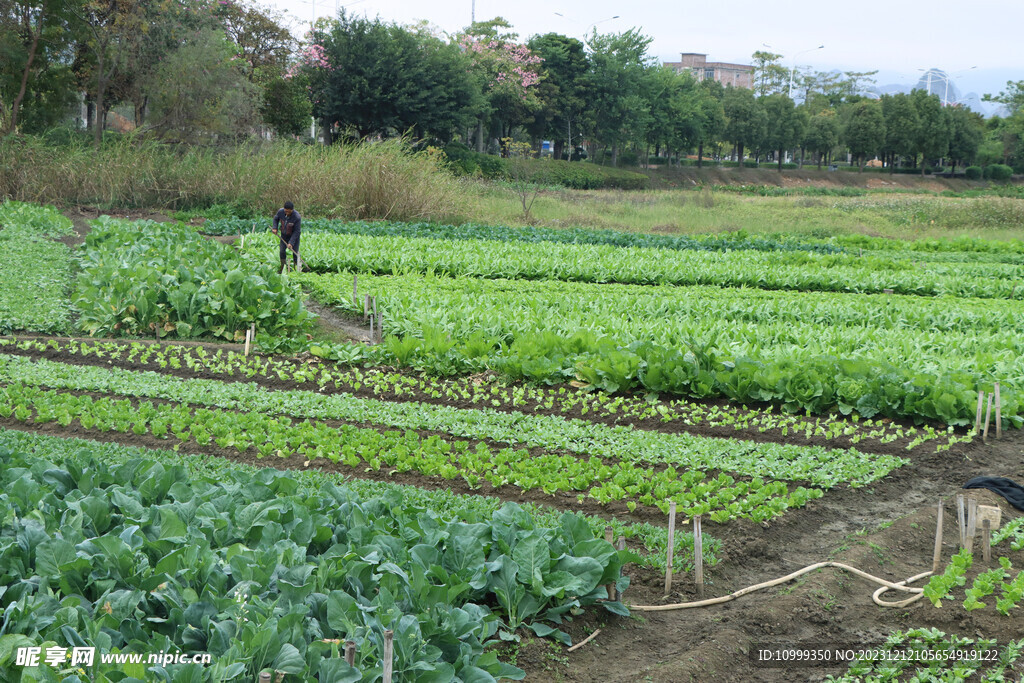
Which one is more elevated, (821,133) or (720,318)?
(821,133)

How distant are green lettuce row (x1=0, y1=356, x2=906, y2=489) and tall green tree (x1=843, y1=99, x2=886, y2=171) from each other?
215 ft

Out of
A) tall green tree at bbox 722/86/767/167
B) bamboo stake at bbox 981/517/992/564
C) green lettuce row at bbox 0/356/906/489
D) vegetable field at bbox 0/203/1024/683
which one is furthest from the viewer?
tall green tree at bbox 722/86/767/167

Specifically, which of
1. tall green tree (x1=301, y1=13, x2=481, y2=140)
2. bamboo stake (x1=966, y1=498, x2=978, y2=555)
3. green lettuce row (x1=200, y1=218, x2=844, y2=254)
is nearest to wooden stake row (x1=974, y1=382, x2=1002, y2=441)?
bamboo stake (x1=966, y1=498, x2=978, y2=555)

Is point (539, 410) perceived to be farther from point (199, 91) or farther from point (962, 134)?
point (962, 134)

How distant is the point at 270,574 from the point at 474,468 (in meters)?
3.13

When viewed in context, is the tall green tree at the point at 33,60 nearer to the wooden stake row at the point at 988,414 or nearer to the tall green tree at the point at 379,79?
the tall green tree at the point at 379,79

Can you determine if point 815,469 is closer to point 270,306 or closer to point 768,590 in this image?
point 768,590

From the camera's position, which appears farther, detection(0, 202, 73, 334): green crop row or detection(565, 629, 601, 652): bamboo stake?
detection(0, 202, 73, 334): green crop row

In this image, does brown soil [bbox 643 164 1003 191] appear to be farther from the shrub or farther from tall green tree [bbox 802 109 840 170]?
tall green tree [bbox 802 109 840 170]

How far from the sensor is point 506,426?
812cm

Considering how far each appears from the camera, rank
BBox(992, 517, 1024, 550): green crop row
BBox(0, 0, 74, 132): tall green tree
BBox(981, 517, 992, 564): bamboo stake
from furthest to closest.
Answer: BBox(0, 0, 74, 132): tall green tree → BBox(992, 517, 1024, 550): green crop row → BBox(981, 517, 992, 564): bamboo stake

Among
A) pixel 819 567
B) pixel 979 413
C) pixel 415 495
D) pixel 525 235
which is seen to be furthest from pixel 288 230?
pixel 819 567

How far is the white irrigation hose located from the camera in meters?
4.76

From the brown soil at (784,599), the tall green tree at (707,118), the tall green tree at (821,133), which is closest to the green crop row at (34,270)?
the brown soil at (784,599)
